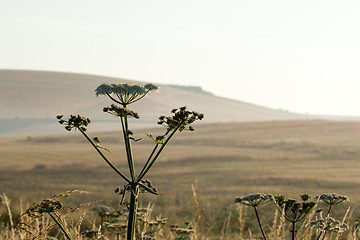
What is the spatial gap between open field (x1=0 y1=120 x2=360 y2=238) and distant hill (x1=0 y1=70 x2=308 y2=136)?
60498mm

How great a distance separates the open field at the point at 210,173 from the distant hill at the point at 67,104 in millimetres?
60498

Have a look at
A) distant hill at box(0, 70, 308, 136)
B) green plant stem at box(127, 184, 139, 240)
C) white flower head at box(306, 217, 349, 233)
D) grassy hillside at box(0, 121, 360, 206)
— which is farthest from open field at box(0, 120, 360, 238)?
distant hill at box(0, 70, 308, 136)

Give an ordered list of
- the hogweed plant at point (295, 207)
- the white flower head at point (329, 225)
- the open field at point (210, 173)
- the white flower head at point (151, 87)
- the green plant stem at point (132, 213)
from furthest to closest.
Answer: the open field at point (210, 173) < the white flower head at point (329, 225) < the hogweed plant at point (295, 207) < the white flower head at point (151, 87) < the green plant stem at point (132, 213)

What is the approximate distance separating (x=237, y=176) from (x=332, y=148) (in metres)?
15.9

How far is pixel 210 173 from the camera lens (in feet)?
95.3

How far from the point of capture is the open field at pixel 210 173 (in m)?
19.5

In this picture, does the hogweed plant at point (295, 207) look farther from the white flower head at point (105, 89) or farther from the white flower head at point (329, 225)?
the white flower head at point (105, 89)

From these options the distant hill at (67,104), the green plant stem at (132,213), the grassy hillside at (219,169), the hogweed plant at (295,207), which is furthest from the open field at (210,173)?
the distant hill at (67,104)

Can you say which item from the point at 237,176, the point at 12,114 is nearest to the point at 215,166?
the point at 237,176

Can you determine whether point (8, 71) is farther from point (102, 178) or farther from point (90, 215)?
point (90, 215)

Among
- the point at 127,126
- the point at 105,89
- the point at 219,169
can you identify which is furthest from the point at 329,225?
the point at 219,169

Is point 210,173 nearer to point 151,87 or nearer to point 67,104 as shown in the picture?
point 151,87

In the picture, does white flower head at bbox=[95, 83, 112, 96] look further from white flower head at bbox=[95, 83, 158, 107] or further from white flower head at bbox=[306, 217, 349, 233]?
white flower head at bbox=[306, 217, 349, 233]

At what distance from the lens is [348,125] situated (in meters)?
64.6
